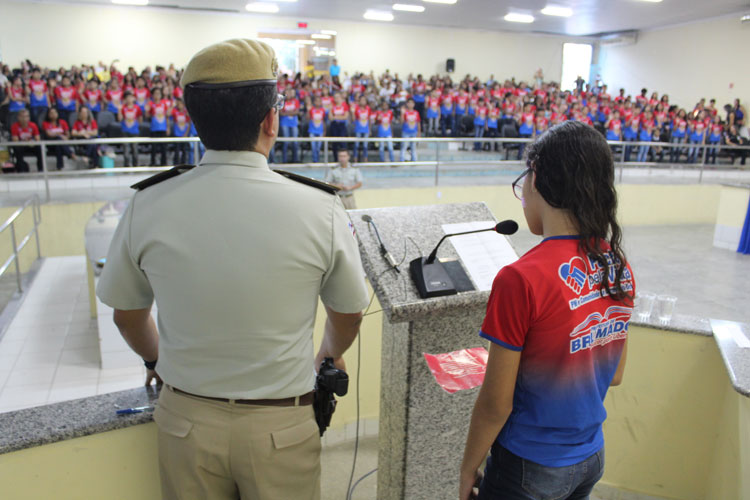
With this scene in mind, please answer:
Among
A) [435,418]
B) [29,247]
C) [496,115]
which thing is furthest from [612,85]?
[435,418]

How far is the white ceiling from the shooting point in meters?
13.8

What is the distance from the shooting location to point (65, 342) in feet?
15.4

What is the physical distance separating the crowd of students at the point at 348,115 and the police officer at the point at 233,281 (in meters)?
6.58

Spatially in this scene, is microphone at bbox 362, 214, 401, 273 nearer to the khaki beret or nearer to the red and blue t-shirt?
the red and blue t-shirt

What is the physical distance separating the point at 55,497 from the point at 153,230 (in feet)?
2.32

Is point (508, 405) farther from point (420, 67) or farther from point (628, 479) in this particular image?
point (420, 67)

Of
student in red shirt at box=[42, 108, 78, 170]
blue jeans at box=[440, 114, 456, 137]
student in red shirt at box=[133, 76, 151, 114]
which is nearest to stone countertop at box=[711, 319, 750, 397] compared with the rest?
student in red shirt at box=[42, 108, 78, 170]

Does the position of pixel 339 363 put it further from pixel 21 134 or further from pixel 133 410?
pixel 21 134

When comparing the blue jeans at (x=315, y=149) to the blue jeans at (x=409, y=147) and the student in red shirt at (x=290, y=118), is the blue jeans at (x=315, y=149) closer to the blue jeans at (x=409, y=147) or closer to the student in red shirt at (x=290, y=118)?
the student in red shirt at (x=290, y=118)

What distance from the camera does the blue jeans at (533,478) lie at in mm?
1107

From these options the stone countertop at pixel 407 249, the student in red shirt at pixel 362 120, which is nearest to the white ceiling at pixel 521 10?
the student in red shirt at pixel 362 120

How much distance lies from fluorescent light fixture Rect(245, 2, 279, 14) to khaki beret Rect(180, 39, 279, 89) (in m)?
14.9

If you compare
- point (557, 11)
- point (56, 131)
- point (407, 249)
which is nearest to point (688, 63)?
point (557, 11)

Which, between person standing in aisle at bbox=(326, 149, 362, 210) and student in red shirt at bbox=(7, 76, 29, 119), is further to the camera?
student in red shirt at bbox=(7, 76, 29, 119)
